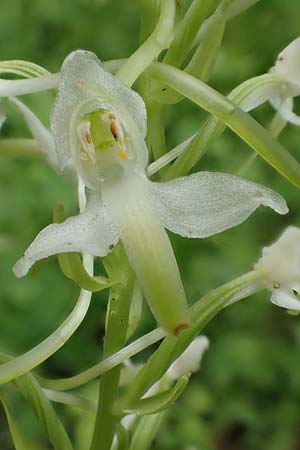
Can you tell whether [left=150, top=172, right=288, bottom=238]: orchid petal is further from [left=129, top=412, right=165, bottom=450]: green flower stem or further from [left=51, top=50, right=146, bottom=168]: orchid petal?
[left=129, top=412, right=165, bottom=450]: green flower stem

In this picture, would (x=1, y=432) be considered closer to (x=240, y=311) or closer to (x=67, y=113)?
(x=240, y=311)

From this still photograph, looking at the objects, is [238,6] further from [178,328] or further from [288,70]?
[178,328]

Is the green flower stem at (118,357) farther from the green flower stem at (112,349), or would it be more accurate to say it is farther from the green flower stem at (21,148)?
the green flower stem at (21,148)

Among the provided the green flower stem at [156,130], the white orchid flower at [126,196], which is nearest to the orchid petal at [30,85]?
the white orchid flower at [126,196]

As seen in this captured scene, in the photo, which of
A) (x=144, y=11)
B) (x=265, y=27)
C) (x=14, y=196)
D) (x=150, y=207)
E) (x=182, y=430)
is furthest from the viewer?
(x=265, y=27)

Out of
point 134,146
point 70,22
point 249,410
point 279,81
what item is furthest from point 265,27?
point 134,146

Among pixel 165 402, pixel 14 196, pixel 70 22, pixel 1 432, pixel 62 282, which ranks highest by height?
pixel 165 402
